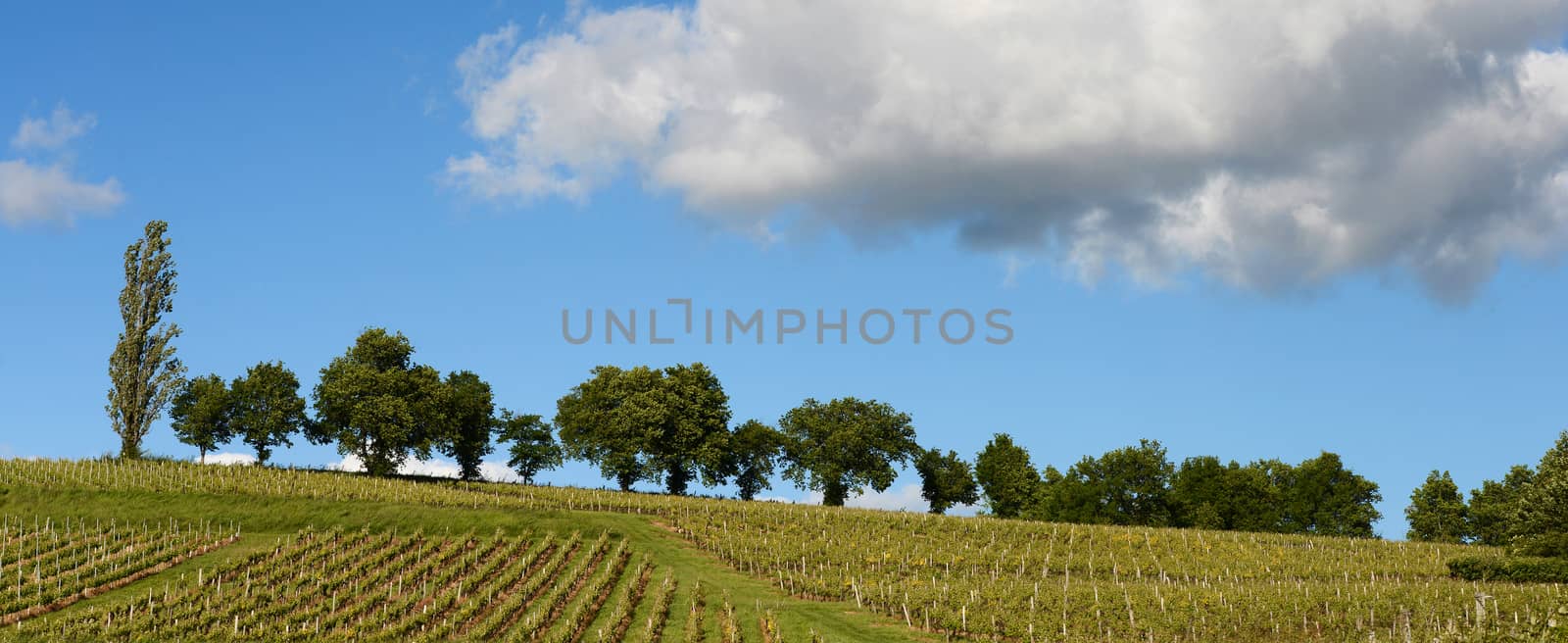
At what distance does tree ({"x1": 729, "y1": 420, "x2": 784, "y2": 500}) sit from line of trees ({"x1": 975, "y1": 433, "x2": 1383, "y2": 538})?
24.0 metres

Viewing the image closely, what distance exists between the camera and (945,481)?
107 meters

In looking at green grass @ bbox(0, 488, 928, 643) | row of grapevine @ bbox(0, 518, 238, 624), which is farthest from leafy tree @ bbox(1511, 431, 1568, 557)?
row of grapevine @ bbox(0, 518, 238, 624)

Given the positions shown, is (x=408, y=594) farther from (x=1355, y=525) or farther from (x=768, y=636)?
(x=1355, y=525)

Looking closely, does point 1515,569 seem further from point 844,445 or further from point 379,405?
point 379,405

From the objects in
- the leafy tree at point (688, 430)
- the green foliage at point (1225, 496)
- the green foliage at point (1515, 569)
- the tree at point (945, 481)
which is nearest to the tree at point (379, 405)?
the leafy tree at point (688, 430)

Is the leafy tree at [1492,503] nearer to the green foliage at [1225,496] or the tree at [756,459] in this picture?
the green foliage at [1225,496]

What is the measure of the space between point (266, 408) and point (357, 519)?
130 feet

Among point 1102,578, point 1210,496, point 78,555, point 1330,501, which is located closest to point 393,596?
point 78,555

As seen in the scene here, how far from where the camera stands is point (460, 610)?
41562mm

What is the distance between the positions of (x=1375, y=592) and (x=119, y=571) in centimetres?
5666

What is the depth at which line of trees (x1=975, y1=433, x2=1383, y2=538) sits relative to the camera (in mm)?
98000

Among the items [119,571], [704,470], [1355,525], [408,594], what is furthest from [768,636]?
[1355,525]

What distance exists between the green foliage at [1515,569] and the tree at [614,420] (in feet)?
190

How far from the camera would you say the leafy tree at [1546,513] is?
61.8 metres
